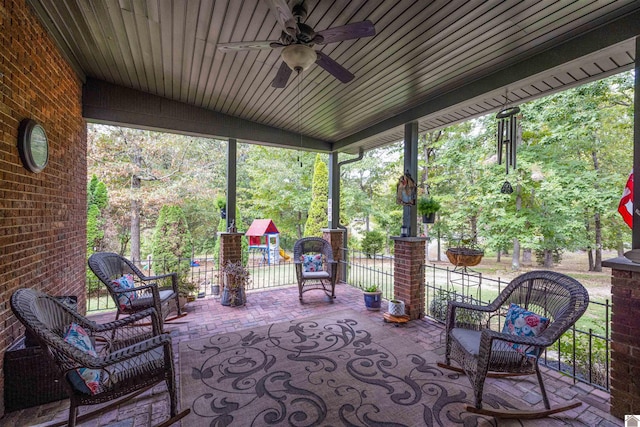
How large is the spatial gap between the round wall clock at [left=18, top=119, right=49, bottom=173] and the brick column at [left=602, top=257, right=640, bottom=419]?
15.2 ft

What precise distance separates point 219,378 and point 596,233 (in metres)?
10.6

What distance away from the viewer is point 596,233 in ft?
27.1

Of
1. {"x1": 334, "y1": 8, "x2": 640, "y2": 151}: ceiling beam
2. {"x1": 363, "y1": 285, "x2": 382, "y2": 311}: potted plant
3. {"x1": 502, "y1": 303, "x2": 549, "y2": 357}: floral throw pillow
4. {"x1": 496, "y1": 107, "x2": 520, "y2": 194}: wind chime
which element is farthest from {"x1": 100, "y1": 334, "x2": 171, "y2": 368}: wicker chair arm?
{"x1": 334, "y1": 8, "x2": 640, "y2": 151}: ceiling beam

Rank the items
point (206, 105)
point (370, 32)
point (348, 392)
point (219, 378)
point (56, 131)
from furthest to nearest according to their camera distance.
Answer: point (206, 105) → point (56, 131) → point (219, 378) → point (348, 392) → point (370, 32)

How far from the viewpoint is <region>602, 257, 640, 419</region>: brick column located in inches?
79.0

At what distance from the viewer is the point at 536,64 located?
8.77ft

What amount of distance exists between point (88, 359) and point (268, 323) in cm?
232

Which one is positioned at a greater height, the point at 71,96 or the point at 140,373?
the point at 71,96

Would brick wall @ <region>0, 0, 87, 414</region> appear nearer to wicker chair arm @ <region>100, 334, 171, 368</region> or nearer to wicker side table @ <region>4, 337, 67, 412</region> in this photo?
wicker side table @ <region>4, 337, 67, 412</region>

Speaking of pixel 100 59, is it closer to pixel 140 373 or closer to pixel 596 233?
pixel 140 373

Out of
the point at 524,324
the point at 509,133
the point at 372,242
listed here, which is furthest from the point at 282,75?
the point at 372,242

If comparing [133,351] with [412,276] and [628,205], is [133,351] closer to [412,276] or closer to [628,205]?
[412,276]

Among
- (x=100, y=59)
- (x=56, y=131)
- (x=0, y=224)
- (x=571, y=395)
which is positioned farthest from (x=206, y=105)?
(x=571, y=395)

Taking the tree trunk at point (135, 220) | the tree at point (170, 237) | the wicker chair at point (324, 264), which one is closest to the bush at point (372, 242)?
the wicker chair at point (324, 264)
